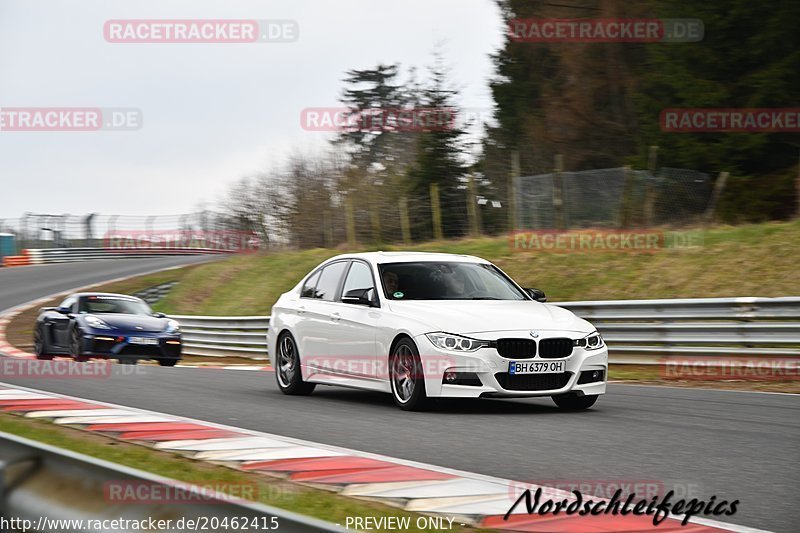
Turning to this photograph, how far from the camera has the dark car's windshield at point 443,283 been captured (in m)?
10.6

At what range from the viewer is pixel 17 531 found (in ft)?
14.6

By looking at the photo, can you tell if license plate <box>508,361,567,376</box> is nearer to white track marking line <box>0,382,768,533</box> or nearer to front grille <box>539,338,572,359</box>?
front grille <box>539,338,572,359</box>

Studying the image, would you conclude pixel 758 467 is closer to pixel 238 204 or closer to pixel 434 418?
pixel 434 418

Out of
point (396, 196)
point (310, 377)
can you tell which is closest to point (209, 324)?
point (396, 196)

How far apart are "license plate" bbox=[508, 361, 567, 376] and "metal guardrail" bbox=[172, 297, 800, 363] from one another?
4.99 metres

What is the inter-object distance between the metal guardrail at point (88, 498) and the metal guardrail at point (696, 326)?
10.7 meters

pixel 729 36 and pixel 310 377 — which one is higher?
pixel 729 36

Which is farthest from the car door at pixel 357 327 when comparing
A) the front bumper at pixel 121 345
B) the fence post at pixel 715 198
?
the fence post at pixel 715 198

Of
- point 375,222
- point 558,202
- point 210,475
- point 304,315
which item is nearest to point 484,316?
point 304,315

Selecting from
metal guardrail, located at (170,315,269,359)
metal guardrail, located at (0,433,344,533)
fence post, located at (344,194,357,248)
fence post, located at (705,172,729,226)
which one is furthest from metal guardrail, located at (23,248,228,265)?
metal guardrail, located at (0,433,344,533)

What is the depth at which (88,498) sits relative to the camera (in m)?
4.07

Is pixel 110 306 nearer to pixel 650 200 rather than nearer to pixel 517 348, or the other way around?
pixel 650 200

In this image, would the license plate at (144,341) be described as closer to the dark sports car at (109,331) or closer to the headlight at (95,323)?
the dark sports car at (109,331)

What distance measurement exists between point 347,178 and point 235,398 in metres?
23.1
